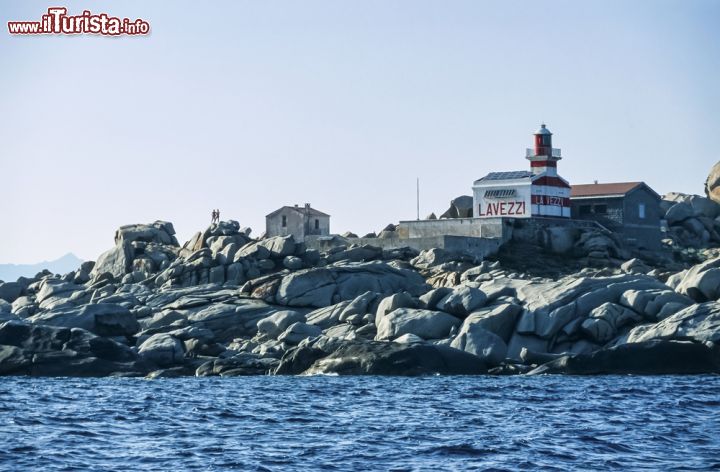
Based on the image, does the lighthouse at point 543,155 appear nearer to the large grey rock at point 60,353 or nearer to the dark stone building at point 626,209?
the dark stone building at point 626,209

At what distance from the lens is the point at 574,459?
23.4m

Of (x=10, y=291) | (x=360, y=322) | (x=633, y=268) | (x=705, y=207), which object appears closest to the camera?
(x=360, y=322)

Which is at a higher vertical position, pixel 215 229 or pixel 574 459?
pixel 215 229

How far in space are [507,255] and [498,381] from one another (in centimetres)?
2859

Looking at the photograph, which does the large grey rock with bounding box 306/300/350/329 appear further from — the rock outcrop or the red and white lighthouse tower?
the red and white lighthouse tower

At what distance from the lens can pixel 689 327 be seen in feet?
137

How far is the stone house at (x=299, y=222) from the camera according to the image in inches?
3044

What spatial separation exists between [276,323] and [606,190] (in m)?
35.9

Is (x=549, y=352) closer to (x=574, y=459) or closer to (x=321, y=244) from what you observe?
(x=574, y=459)

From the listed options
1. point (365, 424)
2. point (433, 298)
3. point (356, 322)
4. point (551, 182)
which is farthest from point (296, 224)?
point (365, 424)

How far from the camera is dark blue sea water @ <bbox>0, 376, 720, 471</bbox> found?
922 inches

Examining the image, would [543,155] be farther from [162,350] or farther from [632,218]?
[162,350]

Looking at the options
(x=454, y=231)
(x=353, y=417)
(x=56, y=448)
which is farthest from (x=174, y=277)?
(x=56, y=448)

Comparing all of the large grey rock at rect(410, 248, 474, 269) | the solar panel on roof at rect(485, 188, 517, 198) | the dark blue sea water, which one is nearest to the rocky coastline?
the large grey rock at rect(410, 248, 474, 269)
